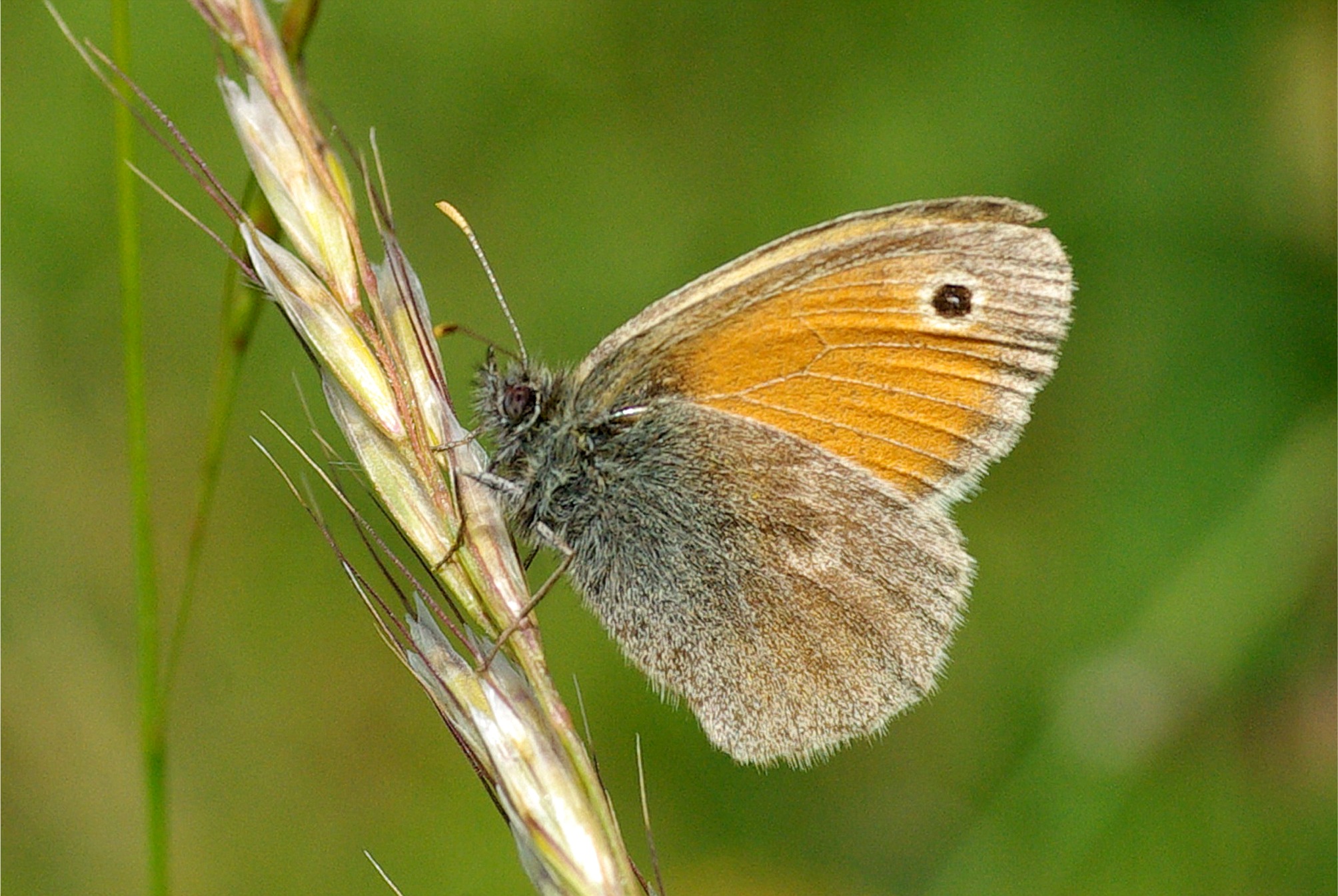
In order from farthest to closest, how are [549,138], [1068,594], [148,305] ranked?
1. [549,138]
2. [148,305]
3. [1068,594]

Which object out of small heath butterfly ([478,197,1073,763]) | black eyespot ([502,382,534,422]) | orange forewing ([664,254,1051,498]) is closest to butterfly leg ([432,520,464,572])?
small heath butterfly ([478,197,1073,763])

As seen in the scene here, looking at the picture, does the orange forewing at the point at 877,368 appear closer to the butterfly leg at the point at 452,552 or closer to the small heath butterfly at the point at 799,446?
the small heath butterfly at the point at 799,446

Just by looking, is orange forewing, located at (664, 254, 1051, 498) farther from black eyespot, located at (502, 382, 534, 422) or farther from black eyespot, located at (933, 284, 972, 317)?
black eyespot, located at (502, 382, 534, 422)

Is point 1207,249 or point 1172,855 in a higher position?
point 1207,249

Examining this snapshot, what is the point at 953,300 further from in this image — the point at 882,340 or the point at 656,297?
the point at 656,297

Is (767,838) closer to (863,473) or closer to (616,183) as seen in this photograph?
(863,473)

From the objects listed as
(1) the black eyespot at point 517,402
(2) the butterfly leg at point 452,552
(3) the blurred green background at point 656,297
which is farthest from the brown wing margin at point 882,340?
(3) the blurred green background at point 656,297

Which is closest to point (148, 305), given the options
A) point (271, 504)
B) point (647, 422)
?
point (271, 504)
